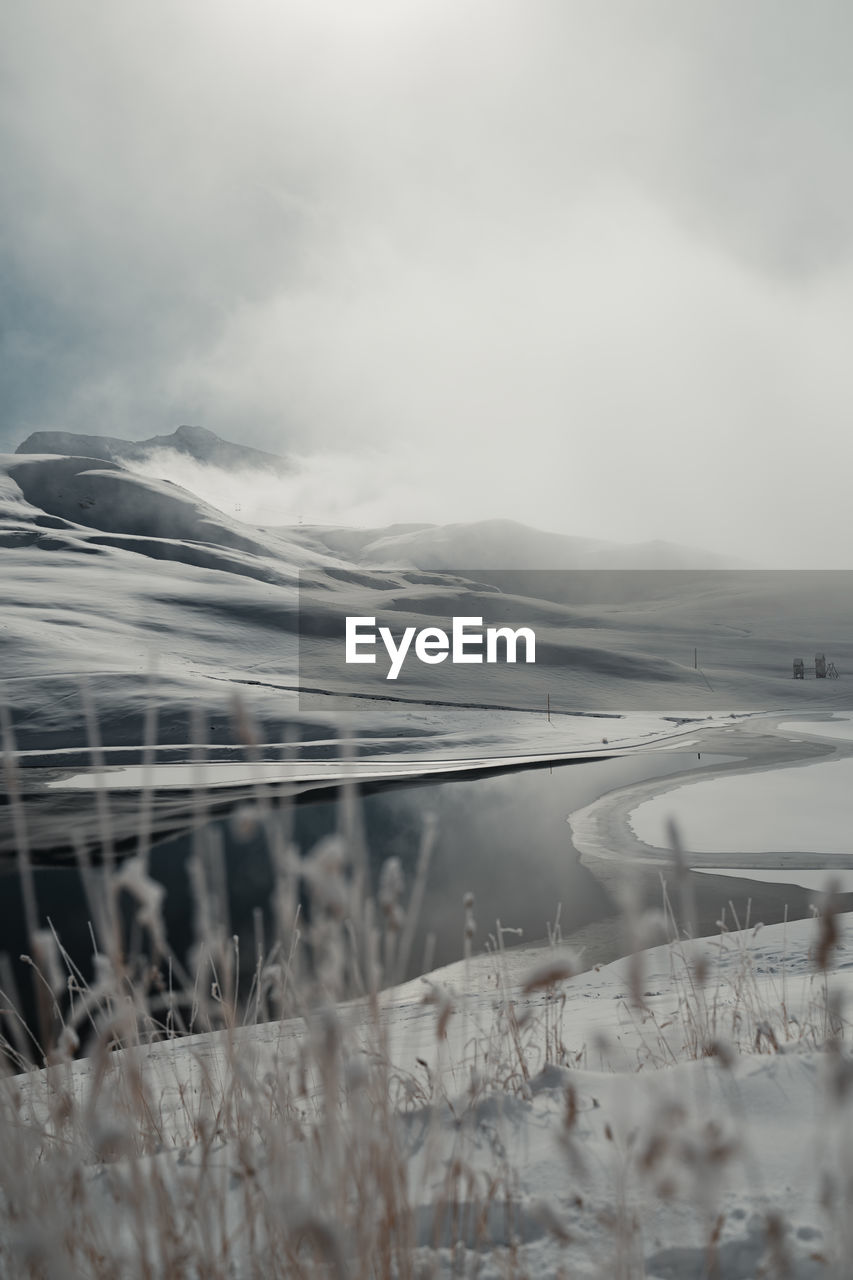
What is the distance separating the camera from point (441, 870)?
11.6m

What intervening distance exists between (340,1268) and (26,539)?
7186 cm

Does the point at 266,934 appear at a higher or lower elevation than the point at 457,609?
lower

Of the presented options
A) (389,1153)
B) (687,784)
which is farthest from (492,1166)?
(687,784)

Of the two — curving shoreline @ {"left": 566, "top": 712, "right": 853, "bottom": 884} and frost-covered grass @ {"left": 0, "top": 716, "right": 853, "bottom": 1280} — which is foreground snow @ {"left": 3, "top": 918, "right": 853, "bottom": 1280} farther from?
curving shoreline @ {"left": 566, "top": 712, "right": 853, "bottom": 884}

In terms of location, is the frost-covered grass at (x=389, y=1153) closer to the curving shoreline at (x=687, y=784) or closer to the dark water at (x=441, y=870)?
the curving shoreline at (x=687, y=784)

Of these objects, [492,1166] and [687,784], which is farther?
[687,784]

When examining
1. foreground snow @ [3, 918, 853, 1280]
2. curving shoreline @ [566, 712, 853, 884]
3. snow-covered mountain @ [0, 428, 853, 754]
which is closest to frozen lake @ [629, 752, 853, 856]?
curving shoreline @ [566, 712, 853, 884]

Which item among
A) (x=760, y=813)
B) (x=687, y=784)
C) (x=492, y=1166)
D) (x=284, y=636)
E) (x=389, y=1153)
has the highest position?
(x=284, y=636)

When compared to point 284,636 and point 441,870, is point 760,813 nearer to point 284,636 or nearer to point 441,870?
point 441,870

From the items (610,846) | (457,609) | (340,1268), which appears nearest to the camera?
(340,1268)

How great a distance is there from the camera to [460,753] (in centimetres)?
2345

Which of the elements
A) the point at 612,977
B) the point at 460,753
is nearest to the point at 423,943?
the point at 612,977

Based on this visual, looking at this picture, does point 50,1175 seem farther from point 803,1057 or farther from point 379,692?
point 379,692

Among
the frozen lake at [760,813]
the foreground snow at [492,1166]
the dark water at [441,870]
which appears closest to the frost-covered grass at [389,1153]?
the foreground snow at [492,1166]
